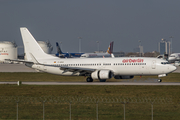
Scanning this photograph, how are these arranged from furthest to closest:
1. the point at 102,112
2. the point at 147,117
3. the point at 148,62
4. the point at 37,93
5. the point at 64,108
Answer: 1. the point at 148,62
2. the point at 37,93
3. the point at 64,108
4. the point at 102,112
5. the point at 147,117

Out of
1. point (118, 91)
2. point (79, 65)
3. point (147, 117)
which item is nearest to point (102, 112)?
point (147, 117)

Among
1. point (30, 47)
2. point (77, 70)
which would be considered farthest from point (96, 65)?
point (30, 47)

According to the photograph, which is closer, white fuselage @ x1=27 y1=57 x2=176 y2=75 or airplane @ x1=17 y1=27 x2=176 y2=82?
white fuselage @ x1=27 y1=57 x2=176 y2=75

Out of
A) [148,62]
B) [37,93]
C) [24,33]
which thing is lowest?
[37,93]

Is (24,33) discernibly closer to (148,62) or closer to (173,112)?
(148,62)

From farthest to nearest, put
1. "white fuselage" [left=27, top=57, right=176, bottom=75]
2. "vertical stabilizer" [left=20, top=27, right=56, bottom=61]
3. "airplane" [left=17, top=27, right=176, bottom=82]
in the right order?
1. "vertical stabilizer" [left=20, top=27, right=56, bottom=61]
2. "airplane" [left=17, top=27, right=176, bottom=82]
3. "white fuselage" [left=27, top=57, right=176, bottom=75]

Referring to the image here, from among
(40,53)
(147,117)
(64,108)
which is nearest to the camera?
(147,117)

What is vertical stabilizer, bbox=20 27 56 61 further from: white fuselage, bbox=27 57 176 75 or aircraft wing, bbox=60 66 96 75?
aircraft wing, bbox=60 66 96 75

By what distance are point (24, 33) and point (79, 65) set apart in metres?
12.9

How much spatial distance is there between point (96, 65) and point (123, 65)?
4975 mm

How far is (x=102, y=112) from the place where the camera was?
20812 mm

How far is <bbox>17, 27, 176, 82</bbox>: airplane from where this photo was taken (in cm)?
4825

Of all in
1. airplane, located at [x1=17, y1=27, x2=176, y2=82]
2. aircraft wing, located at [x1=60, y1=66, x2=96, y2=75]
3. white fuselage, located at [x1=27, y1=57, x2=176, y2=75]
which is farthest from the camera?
aircraft wing, located at [x1=60, y1=66, x2=96, y2=75]

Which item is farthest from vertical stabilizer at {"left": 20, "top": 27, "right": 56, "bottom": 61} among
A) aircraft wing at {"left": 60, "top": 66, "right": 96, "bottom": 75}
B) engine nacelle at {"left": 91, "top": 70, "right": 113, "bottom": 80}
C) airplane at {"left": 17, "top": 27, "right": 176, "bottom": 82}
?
engine nacelle at {"left": 91, "top": 70, "right": 113, "bottom": 80}
